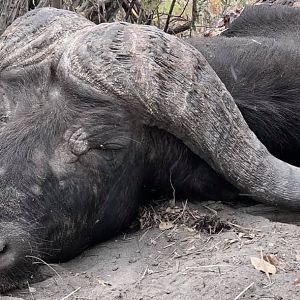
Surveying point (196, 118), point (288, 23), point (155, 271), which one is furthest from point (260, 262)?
point (288, 23)

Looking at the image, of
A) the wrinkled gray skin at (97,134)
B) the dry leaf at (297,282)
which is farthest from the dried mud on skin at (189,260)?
the wrinkled gray skin at (97,134)

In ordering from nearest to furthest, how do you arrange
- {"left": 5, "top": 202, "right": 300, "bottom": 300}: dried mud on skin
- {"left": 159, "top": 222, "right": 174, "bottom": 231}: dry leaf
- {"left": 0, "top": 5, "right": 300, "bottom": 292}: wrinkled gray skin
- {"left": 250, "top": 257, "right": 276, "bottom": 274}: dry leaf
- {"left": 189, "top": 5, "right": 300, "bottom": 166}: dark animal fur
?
{"left": 5, "top": 202, "right": 300, "bottom": 300}: dried mud on skin < {"left": 250, "top": 257, "right": 276, "bottom": 274}: dry leaf < {"left": 0, "top": 5, "right": 300, "bottom": 292}: wrinkled gray skin < {"left": 159, "top": 222, "right": 174, "bottom": 231}: dry leaf < {"left": 189, "top": 5, "right": 300, "bottom": 166}: dark animal fur

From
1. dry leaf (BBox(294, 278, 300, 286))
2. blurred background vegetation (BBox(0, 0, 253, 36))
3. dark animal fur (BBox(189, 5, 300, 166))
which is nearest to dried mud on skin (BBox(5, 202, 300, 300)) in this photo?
dry leaf (BBox(294, 278, 300, 286))

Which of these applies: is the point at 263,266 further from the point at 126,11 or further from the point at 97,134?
the point at 126,11

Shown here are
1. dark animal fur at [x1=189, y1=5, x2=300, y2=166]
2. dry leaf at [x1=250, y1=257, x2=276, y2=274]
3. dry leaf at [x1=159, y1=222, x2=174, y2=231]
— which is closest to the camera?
dry leaf at [x1=250, y1=257, x2=276, y2=274]

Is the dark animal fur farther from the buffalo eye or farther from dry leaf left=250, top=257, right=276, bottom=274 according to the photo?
the buffalo eye

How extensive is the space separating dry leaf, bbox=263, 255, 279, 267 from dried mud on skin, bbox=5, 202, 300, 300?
0.6 inches

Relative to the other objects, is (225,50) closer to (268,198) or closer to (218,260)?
(268,198)

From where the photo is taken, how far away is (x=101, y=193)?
412 cm

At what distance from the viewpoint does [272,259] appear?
3.79 meters

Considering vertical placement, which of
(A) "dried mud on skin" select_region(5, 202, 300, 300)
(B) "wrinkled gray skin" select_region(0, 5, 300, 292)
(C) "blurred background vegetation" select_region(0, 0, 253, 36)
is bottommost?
(A) "dried mud on skin" select_region(5, 202, 300, 300)

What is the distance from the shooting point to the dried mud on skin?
140 inches

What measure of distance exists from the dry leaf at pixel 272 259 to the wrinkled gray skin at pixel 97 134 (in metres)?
0.56

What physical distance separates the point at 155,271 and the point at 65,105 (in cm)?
95
